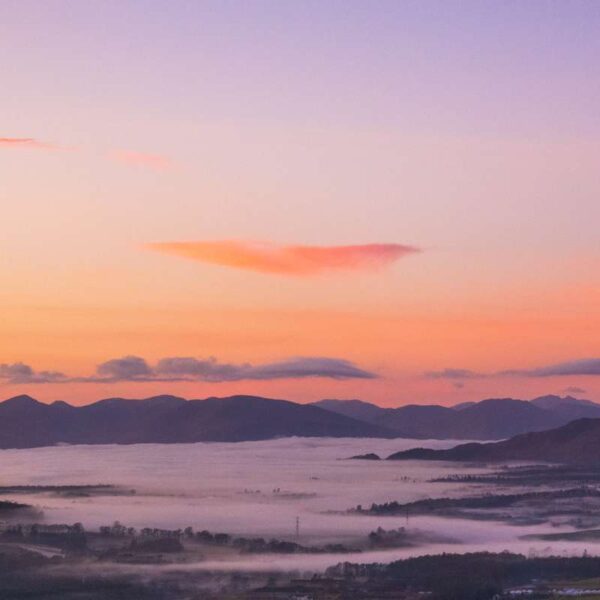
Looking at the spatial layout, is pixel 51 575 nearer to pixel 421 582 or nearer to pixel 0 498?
pixel 421 582

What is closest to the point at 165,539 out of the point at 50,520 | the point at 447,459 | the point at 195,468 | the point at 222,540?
the point at 222,540

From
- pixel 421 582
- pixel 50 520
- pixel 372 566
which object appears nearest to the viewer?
pixel 421 582

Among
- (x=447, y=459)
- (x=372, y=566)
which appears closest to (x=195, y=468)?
(x=447, y=459)

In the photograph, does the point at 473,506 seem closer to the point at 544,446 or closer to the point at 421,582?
the point at 421,582

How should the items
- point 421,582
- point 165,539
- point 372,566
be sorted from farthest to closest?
point 165,539
point 372,566
point 421,582

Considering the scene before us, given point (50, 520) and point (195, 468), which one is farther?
point (195, 468)

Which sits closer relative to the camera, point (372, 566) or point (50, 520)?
point (372, 566)

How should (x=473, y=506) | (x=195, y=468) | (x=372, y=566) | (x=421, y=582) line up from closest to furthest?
1. (x=421, y=582)
2. (x=372, y=566)
3. (x=473, y=506)
4. (x=195, y=468)

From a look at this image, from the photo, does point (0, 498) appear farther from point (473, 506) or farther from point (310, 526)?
point (473, 506)

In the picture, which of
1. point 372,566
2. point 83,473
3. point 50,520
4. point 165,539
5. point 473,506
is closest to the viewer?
point 372,566
